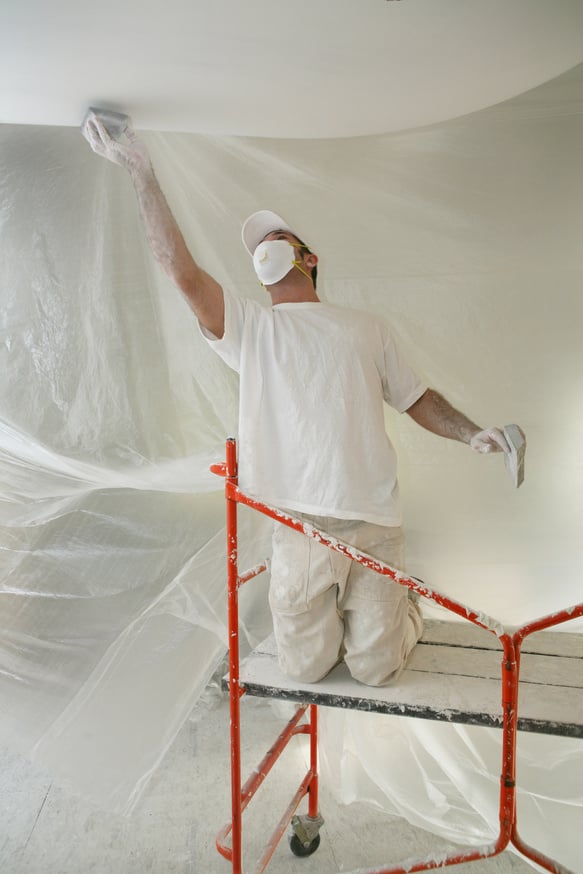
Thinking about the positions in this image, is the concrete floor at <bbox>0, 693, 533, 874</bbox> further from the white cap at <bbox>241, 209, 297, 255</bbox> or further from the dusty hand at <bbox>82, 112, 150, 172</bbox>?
the dusty hand at <bbox>82, 112, 150, 172</bbox>

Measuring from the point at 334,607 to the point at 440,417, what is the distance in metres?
0.54

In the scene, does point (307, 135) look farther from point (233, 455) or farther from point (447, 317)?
point (233, 455)

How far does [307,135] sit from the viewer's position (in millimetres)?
2066

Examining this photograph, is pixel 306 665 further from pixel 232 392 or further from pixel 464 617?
pixel 232 392

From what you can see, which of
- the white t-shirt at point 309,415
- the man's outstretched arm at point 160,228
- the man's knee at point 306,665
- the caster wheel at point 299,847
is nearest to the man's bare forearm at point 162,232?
the man's outstretched arm at point 160,228

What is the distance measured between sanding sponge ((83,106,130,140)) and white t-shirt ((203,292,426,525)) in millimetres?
443

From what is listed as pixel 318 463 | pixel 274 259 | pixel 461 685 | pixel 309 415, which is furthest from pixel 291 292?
pixel 461 685

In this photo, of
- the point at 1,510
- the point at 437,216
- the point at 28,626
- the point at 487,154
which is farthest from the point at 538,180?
the point at 28,626

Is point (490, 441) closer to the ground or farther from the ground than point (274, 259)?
closer to the ground

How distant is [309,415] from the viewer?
166 centimetres

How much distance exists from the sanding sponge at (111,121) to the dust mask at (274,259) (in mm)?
400

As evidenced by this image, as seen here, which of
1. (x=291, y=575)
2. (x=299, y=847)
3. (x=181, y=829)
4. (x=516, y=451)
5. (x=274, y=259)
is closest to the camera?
(x=516, y=451)

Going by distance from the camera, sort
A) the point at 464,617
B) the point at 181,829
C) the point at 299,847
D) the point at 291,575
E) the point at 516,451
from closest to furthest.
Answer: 1. the point at 464,617
2. the point at 516,451
3. the point at 291,575
4. the point at 299,847
5. the point at 181,829

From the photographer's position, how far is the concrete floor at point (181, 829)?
2.09m
